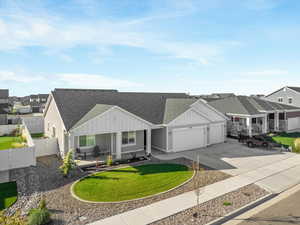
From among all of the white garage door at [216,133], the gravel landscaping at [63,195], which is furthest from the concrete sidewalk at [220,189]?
the white garage door at [216,133]

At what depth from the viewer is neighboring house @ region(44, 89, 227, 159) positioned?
16.1 m

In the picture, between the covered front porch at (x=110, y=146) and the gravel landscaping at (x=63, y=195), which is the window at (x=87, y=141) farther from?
the gravel landscaping at (x=63, y=195)

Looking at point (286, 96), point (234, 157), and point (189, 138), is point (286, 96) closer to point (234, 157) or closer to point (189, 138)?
point (234, 157)

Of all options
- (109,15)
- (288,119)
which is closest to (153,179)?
(109,15)

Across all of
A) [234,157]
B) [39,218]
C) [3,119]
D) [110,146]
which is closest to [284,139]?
[234,157]

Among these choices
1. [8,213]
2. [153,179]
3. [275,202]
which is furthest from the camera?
[153,179]

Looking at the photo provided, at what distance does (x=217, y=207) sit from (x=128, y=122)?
10.2 metres

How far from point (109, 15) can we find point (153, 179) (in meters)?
11.0

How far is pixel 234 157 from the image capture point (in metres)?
17.2

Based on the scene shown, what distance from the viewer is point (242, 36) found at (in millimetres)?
16875

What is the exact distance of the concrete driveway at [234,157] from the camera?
14.6 metres

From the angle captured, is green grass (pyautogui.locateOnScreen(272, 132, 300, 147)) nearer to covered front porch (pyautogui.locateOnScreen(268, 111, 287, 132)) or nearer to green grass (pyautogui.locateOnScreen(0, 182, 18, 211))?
covered front porch (pyautogui.locateOnScreen(268, 111, 287, 132))

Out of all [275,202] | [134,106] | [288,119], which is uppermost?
[134,106]

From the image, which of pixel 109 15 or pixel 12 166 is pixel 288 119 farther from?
pixel 12 166
